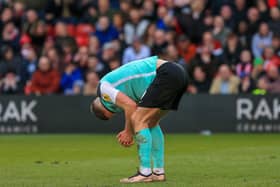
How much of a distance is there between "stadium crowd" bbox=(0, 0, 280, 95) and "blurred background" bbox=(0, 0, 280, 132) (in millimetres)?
28

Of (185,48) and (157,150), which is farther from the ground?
(157,150)

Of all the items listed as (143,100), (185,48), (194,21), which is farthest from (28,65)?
(143,100)

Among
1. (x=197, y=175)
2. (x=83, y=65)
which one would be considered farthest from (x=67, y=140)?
(x=197, y=175)

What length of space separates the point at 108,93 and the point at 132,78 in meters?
0.43

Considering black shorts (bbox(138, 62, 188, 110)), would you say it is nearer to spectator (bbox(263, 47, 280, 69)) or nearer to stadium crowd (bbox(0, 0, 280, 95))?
stadium crowd (bbox(0, 0, 280, 95))

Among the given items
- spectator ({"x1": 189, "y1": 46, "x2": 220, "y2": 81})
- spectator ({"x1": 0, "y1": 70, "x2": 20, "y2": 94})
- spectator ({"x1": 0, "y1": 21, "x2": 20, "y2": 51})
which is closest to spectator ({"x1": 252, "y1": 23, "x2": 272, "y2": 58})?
spectator ({"x1": 189, "y1": 46, "x2": 220, "y2": 81})

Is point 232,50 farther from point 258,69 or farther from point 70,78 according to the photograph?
point 70,78

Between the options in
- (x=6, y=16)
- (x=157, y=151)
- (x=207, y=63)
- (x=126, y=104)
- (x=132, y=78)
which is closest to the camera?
(x=126, y=104)

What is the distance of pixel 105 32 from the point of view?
87.4ft

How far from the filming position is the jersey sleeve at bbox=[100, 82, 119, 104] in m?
→ 11.5

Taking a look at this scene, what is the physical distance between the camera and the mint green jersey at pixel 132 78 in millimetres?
11703

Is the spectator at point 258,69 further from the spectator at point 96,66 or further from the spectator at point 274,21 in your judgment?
the spectator at point 96,66

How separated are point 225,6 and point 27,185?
609 inches

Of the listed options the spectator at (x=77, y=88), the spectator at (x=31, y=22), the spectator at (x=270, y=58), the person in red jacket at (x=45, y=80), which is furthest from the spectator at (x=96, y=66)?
the spectator at (x=270, y=58)
